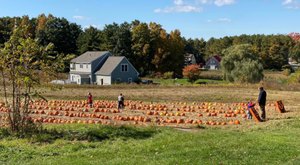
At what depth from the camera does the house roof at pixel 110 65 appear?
6670 cm

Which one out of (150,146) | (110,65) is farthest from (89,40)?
(150,146)

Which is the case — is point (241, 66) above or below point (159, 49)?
below

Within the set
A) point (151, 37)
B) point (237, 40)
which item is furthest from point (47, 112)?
point (237, 40)

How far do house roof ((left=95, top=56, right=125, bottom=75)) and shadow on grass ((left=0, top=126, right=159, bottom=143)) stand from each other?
52.0m

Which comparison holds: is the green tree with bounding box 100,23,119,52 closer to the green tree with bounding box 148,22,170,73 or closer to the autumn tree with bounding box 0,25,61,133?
the green tree with bounding box 148,22,170,73

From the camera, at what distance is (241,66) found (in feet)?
227

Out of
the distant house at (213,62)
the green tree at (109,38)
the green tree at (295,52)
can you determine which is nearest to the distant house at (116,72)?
the green tree at (109,38)

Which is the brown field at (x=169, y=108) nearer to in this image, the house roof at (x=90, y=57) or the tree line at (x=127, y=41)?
the house roof at (x=90, y=57)

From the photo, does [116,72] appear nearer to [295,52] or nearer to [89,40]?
[89,40]

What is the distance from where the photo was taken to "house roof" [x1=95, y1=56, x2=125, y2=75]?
66700 millimetres

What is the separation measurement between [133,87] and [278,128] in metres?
30.0

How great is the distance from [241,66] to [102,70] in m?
23.3

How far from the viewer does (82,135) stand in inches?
527

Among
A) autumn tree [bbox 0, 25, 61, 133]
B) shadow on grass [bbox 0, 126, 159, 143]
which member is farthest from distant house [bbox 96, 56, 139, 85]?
autumn tree [bbox 0, 25, 61, 133]
